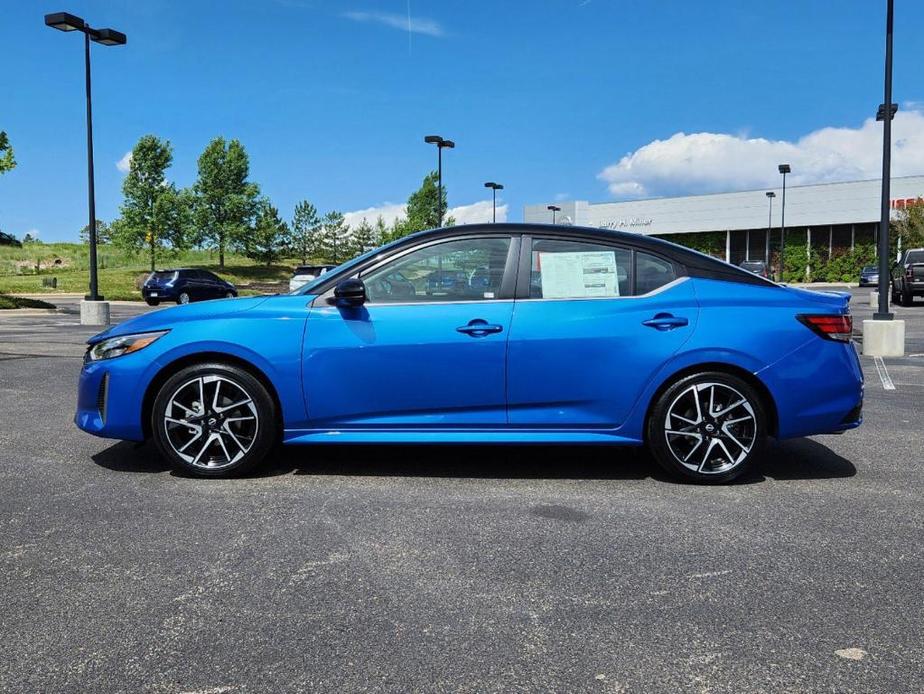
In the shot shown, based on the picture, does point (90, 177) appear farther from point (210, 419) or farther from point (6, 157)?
point (210, 419)

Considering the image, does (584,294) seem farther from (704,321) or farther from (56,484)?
(56,484)

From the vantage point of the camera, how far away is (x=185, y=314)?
16.1ft

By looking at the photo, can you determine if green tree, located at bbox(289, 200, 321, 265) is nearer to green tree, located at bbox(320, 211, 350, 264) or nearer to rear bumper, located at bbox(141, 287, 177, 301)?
green tree, located at bbox(320, 211, 350, 264)

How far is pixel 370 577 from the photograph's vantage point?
3289mm

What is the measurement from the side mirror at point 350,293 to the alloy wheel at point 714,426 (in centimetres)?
191

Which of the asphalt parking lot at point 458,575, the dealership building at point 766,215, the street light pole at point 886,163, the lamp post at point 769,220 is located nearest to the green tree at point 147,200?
the dealership building at point 766,215

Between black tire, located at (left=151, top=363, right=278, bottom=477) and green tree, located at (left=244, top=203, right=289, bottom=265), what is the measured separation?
58.4 meters

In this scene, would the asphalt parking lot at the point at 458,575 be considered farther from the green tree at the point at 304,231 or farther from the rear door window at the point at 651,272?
the green tree at the point at 304,231

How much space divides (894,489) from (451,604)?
306cm

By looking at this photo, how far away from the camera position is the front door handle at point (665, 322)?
4.75 m

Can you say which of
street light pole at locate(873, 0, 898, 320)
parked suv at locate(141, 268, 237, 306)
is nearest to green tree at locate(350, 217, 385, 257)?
parked suv at locate(141, 268, 237, 306)

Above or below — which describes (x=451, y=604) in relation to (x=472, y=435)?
below

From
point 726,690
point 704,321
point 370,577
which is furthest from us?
point 704,321

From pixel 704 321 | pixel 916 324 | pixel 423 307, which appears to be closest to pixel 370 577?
pixel 423 307
